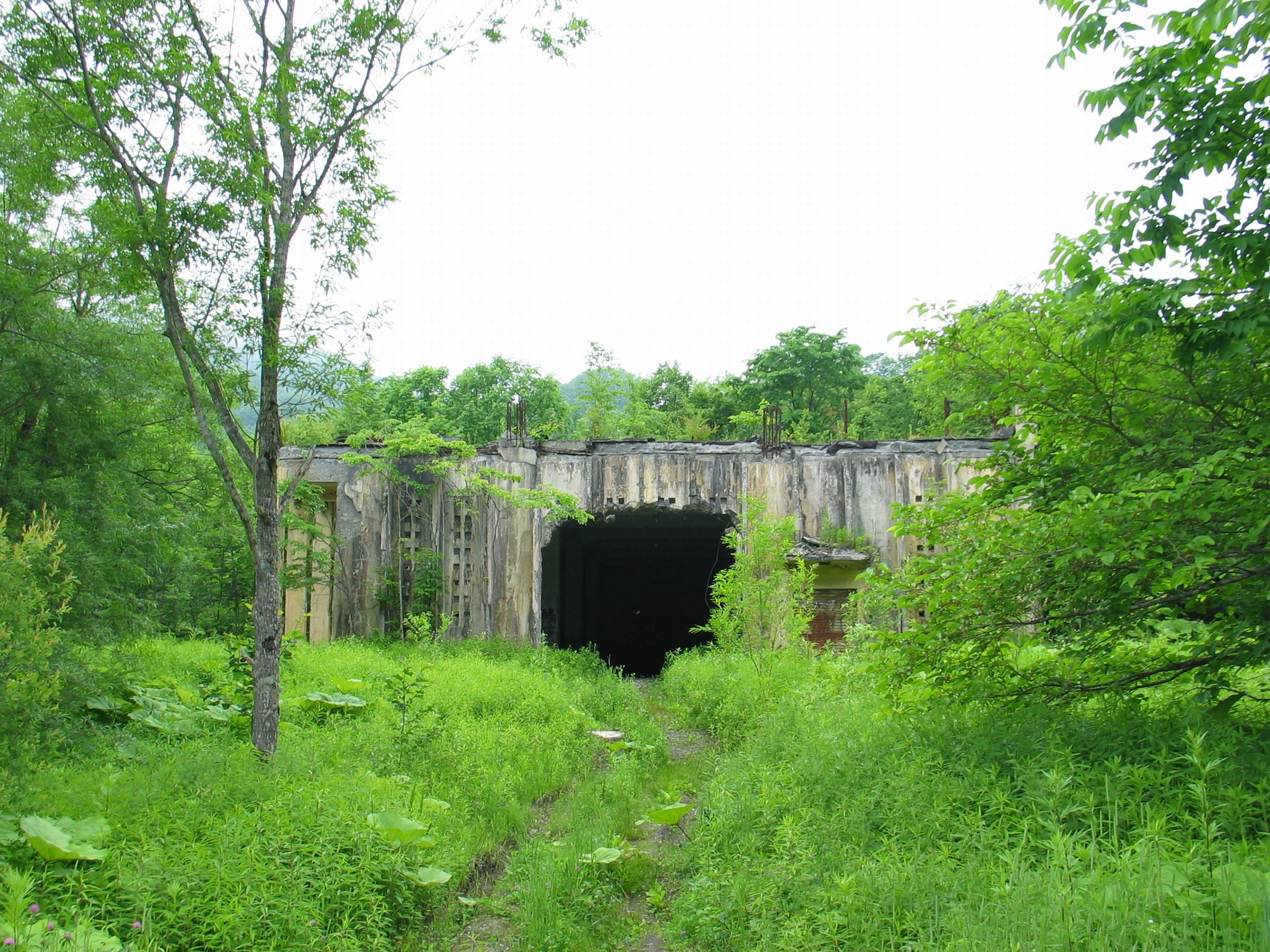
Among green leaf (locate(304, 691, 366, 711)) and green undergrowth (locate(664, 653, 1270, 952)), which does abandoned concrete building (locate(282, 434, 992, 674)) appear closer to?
green leaf (locate(304, 691, 366, 711))

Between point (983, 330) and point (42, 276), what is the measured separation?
25.4 feet

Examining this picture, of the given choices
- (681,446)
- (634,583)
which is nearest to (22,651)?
(681,446)

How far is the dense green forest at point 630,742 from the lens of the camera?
152 inches

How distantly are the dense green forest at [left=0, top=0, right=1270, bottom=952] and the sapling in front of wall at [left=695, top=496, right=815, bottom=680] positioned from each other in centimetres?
372

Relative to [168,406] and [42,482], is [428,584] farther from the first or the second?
[42,482]

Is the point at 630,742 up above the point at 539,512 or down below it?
below

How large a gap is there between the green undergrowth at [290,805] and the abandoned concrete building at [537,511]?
5.72m

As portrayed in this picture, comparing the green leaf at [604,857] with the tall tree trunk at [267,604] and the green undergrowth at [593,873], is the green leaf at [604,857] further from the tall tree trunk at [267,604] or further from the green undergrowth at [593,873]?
the tall tree trunk at [267,604]

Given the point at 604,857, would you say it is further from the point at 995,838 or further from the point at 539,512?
the point at 539,512

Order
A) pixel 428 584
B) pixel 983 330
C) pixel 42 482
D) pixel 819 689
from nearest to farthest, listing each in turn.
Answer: pixel 983 330 → pixel 42 482 → pixel 819 689 → pixel 428 584

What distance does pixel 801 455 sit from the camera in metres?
15.7

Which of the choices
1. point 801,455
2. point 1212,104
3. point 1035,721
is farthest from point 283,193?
point 801,455

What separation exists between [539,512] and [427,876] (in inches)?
421

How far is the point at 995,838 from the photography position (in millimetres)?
4281
